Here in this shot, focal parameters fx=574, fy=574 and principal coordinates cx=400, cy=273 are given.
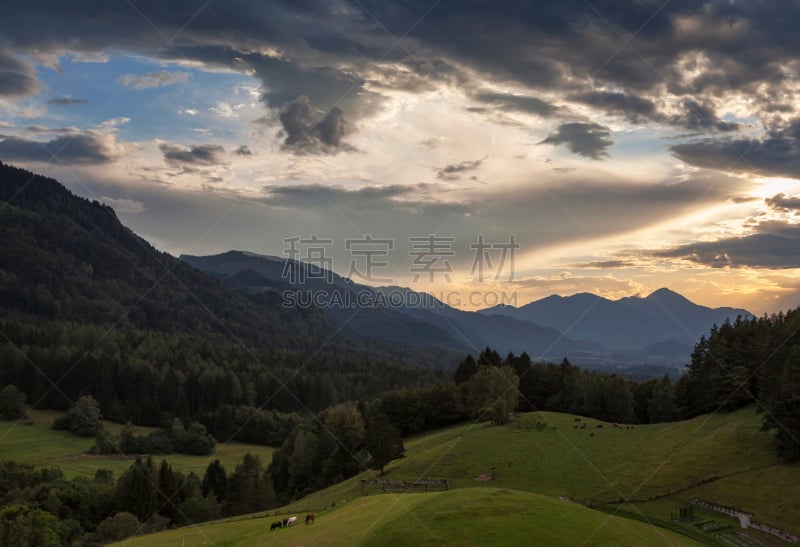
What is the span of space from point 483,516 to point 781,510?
1288 inches

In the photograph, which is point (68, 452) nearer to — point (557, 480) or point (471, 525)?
point (557, 480)

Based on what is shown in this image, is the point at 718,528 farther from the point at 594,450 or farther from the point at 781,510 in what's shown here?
the point at 594,450

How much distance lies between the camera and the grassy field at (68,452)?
116938mm

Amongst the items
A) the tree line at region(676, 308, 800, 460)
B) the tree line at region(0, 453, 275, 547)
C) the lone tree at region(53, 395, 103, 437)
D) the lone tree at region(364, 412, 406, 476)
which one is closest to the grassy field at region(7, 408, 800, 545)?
the lone tree at region(364, 412, 406, 476)

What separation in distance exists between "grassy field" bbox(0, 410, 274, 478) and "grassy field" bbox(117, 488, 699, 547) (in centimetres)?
8472

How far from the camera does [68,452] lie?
12988 cm

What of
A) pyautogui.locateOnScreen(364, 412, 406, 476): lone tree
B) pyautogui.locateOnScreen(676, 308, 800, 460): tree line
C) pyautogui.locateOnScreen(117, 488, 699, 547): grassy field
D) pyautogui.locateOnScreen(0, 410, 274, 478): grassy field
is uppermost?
pyautogui.locateOnScreen(676, 308, 800, 460): tree line

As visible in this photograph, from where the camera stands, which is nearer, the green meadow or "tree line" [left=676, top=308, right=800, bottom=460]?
the green meadow

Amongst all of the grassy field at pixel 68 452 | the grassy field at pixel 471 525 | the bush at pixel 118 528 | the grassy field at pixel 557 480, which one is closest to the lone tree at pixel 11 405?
the grassy field at pixel 68 452

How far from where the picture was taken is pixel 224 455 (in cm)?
14875

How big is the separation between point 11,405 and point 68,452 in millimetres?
38511

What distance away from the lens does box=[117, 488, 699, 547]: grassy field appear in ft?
110

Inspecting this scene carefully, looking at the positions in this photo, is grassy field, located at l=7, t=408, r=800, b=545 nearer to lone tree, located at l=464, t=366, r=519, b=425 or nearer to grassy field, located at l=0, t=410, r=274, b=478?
lone tree, located at l=464, t=366, r=519, b=425

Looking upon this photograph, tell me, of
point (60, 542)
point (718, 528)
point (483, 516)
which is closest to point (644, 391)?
point (718, 528)
